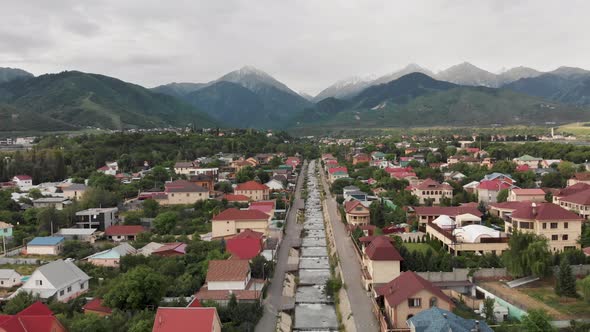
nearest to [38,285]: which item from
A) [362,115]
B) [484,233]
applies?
[484,233]

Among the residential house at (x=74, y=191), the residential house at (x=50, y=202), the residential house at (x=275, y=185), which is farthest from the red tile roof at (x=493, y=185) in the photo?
the residential house at (x=74, y=191)

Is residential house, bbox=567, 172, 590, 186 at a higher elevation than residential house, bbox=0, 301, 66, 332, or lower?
higher

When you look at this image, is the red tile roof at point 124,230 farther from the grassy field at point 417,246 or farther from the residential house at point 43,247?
the grassy field at point 417,246

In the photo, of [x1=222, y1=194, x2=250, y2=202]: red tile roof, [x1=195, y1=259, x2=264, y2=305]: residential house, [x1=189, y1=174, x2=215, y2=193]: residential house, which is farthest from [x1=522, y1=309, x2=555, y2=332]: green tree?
[x1=189, y1=174, x2=215, y2=193]: residential house

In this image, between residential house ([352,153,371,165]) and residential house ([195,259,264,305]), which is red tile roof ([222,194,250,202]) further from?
residential house ([352,153,371,165])

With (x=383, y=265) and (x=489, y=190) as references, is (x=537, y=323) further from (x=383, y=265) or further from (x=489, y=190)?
(x=489, y=190)

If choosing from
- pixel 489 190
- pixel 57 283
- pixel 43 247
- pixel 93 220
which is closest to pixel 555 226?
pixel 489 190

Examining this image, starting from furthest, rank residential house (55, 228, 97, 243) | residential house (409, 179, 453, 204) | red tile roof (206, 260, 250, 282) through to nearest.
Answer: residential house (409, 179, 453, 204)
residential house (55, 228, 97, 243)
red tile roof (206, 260, 250, 282)
